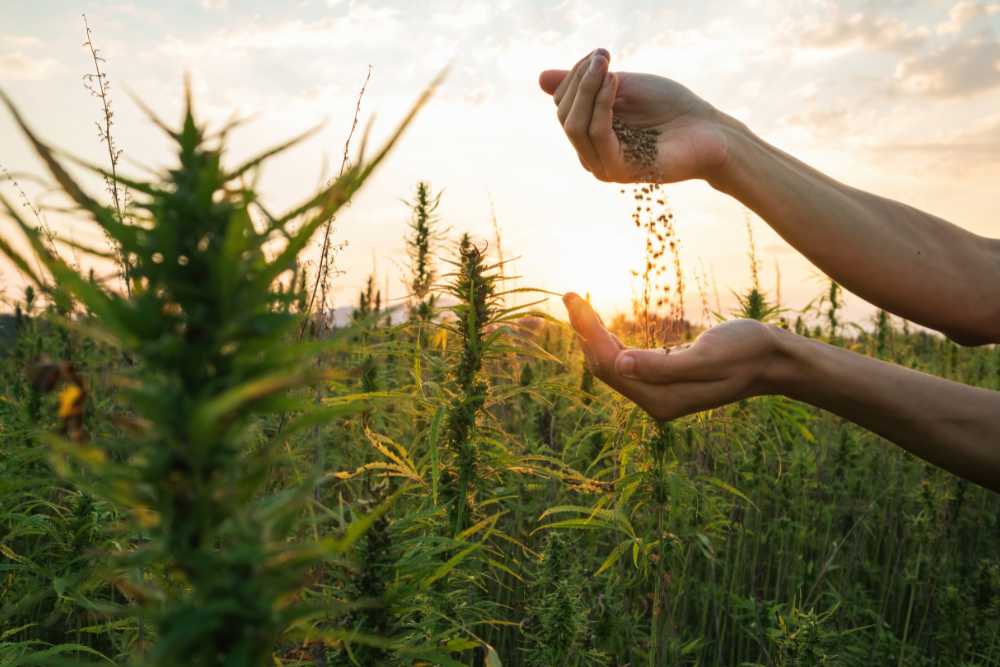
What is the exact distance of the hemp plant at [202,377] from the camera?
430 millimetres

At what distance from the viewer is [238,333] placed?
461 millimetres

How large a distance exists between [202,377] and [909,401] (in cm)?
201

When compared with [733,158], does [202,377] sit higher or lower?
lower

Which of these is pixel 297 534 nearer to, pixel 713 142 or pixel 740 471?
pixel 713 142

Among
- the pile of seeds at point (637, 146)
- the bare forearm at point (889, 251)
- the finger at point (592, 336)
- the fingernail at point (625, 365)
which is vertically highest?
the pile of seeds at point (637, 146)

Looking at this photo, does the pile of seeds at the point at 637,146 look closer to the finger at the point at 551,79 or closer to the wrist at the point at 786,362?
the finger at the point at 551,79

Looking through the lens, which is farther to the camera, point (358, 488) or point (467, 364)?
point (358, 488)

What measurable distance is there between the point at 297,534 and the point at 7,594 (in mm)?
1269

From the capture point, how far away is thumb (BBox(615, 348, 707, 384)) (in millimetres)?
1932

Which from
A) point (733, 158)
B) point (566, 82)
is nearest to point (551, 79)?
point (566, 82)

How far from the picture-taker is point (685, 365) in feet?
6.37

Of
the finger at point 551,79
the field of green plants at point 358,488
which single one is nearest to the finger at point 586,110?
the finger at point 551,79

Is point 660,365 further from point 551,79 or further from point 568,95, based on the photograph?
point 551,79

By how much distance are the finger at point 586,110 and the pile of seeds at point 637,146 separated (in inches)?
4.3
